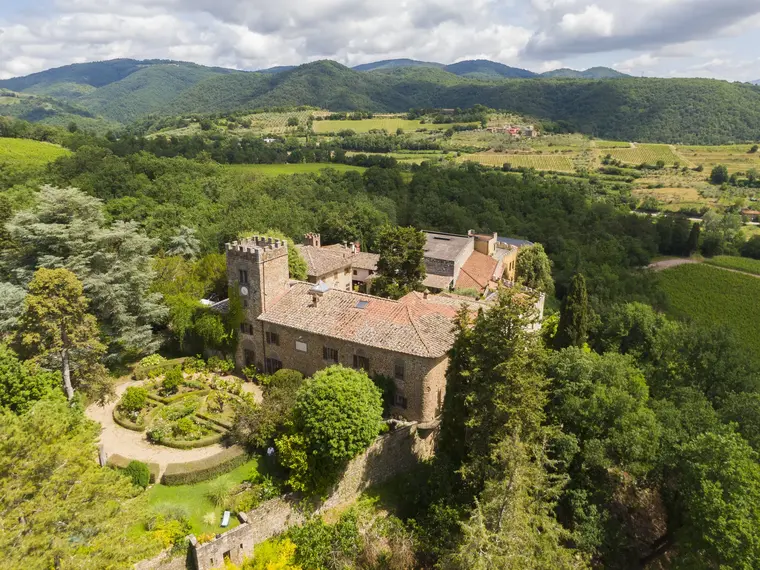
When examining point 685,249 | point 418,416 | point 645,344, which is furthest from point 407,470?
point 685,249

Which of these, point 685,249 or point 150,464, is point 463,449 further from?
point 685,249

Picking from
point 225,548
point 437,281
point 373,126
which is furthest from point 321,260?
point 373,126

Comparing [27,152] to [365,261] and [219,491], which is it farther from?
[219,491]

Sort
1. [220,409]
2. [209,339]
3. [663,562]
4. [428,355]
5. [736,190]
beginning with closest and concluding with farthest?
[663,562] → [428,355] → [220,409] → [209,339] → [736,190]

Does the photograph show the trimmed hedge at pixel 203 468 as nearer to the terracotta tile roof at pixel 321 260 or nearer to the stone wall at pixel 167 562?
the stone wall at pixel 167 562

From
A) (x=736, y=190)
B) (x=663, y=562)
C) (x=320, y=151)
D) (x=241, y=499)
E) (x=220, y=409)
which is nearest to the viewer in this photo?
(x=241, y=499)

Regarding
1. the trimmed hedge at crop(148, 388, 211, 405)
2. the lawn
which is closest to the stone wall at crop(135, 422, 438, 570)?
the lawn
